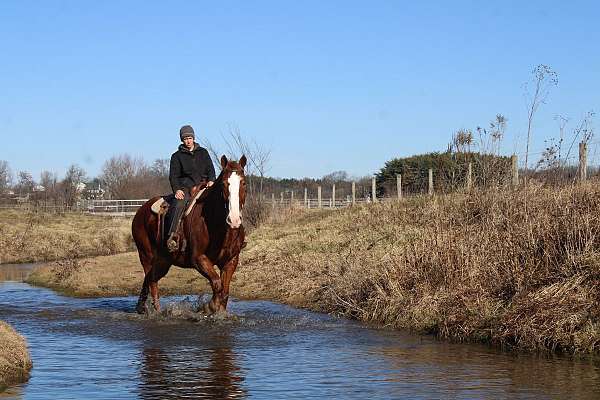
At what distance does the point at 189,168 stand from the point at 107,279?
277 inches

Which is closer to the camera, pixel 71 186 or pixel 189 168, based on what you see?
pixel 189 168

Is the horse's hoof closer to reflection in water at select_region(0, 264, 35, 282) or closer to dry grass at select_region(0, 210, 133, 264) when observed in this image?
reflection in water at select_region(0, 264, 35, 282)

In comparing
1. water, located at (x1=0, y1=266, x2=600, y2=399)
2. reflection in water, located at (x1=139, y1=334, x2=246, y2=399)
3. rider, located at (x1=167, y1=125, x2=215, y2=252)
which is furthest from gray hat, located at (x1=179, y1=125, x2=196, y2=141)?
reflection in water, located at (x1=139, y1=334, x2=246, y2=399)

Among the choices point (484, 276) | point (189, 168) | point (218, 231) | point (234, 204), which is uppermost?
point (189, 168)

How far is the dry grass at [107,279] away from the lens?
17469 mm

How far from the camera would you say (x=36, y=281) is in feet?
67.4

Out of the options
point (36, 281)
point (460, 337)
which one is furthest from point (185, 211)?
point (36, 281)

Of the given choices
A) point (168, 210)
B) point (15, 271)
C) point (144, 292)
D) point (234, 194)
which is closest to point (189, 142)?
point (168, 210)

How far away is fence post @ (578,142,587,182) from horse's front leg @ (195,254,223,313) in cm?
655

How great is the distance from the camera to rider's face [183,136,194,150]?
1314 centimetres

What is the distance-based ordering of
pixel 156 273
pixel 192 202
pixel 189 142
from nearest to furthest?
1. pixel 192 202
2. pixel 189 142
3. pixel 156 273

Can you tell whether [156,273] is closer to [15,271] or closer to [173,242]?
[173,242]

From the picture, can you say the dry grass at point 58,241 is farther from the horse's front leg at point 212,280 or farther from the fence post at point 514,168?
the fence post at point 514,168

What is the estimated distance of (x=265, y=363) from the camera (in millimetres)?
8789
